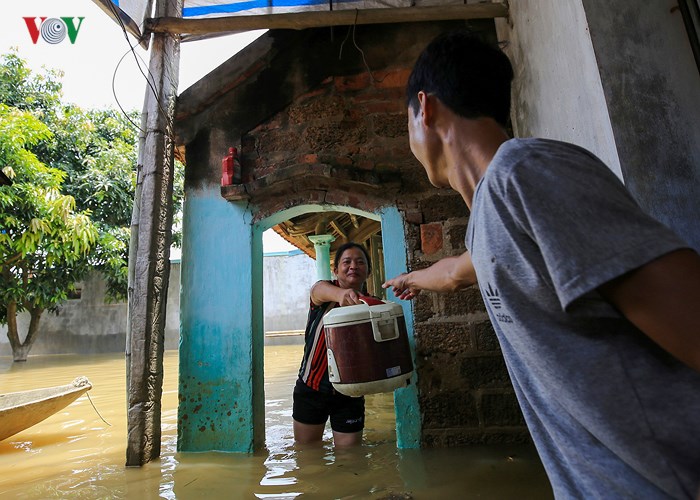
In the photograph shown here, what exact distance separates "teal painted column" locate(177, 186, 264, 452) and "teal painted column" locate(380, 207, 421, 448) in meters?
1.04

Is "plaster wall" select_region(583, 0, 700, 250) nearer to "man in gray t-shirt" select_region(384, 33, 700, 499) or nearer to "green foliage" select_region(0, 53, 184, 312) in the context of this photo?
"man in gray t-shirt" select_region(384, 33, 700, 499)

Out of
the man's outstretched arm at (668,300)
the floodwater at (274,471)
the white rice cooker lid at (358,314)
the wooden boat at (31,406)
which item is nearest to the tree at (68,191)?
the wooden boat at (31,406)

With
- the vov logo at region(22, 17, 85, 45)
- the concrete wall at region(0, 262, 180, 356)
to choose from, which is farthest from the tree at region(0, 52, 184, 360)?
the vov logo at region(22, 17, 85, 45)

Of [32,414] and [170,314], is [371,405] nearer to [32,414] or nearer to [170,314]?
[32,414]

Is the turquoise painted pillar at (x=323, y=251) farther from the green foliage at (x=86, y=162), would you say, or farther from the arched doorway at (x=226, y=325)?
the green foliage at (x=86, y=162)

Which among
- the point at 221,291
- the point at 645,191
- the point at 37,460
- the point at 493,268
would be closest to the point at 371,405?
the point at 221,291

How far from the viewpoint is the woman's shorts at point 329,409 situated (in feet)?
9.53

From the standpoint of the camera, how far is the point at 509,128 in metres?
3.02

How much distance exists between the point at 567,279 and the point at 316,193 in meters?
2.65

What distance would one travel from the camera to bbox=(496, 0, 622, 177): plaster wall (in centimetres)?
142

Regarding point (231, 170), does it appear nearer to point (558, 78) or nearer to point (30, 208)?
point (558, 78)

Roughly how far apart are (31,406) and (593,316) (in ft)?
14.0

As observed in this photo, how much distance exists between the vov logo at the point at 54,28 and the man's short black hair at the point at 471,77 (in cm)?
331

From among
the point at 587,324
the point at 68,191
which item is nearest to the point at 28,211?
the point at 68,191
